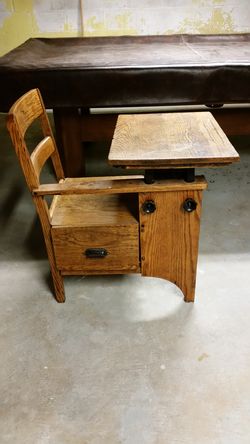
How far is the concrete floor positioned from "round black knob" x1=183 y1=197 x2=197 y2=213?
0.45m

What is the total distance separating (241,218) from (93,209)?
98 centimetres

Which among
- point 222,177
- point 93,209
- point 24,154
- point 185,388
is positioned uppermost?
point 24,154

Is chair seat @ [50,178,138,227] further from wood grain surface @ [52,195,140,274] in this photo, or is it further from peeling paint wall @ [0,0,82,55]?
peeling paint wall @ [0,0,82,55]

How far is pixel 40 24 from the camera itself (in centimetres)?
404

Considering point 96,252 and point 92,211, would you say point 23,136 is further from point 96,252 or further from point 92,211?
point 96,252

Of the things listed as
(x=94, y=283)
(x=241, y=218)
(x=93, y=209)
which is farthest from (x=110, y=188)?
(x=241, y=218)

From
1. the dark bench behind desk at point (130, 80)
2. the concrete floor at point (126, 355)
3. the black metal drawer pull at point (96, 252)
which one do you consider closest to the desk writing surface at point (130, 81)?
the dark bench behind desk at point (130, 80)

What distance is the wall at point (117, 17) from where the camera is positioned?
3.93 meters

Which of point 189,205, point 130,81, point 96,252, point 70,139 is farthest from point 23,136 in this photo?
point 70,139

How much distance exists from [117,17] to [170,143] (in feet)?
11.1

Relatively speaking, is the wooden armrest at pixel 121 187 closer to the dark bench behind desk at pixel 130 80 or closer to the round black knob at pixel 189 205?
the round black knob at pixel 189 205

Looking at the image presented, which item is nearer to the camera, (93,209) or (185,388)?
(185,388)

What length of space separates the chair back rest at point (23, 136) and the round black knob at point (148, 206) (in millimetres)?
382

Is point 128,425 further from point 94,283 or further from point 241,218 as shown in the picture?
point 241,218
